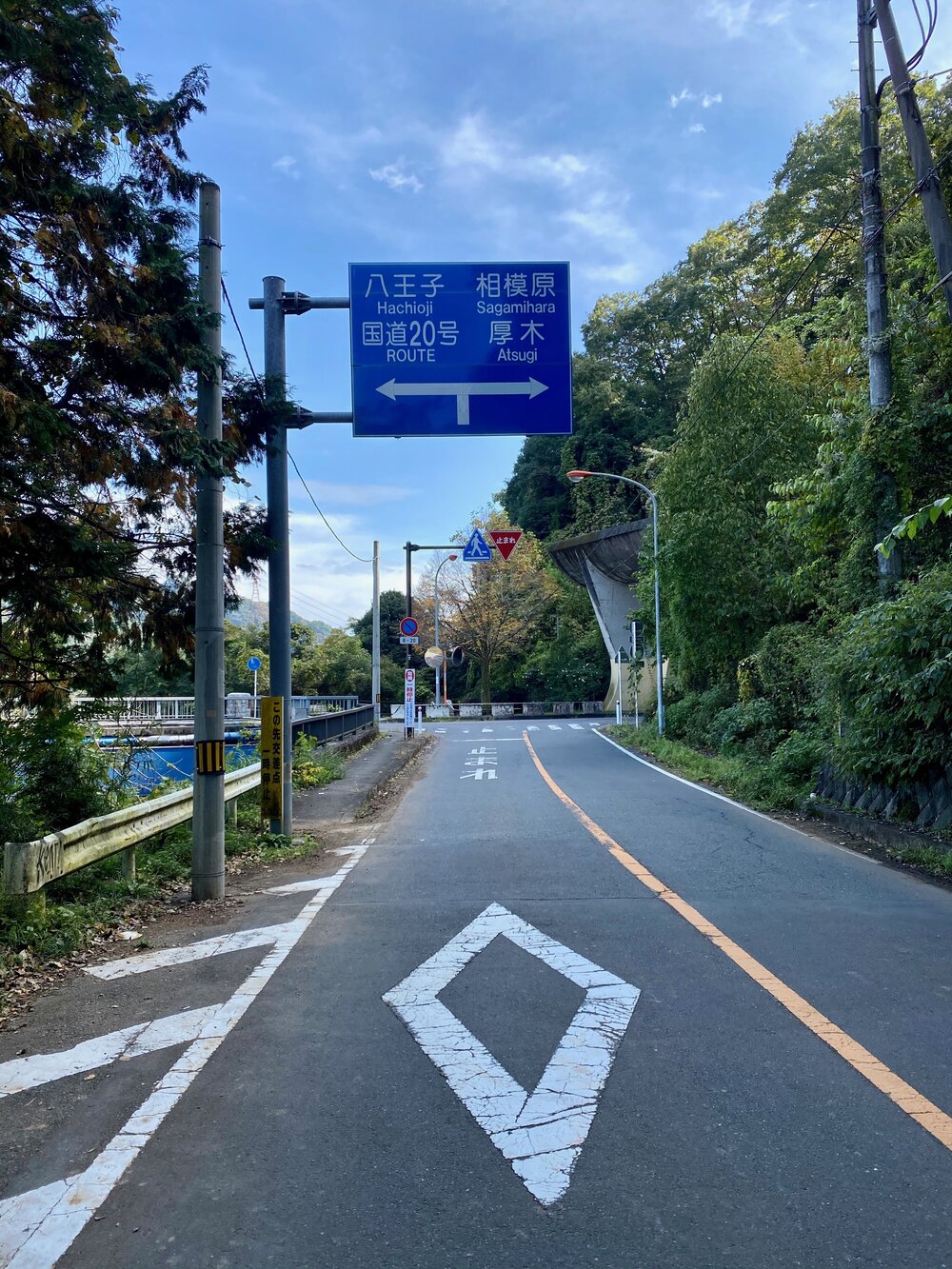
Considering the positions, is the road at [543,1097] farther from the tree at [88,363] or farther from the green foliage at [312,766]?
the green foliage at [312,766]

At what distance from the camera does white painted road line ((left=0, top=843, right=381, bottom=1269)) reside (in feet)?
9.42

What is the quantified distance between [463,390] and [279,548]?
2.77 meters

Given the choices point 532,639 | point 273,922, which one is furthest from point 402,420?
point 532,639

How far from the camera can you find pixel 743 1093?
3.85m

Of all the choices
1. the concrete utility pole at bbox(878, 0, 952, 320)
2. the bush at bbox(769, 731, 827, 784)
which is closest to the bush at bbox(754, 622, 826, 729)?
the bush at bbox(769, 731, 827, 784)

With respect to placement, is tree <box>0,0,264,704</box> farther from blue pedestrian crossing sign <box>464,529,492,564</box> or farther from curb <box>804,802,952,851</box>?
blue pedestrian crossing sign <box>464,529,492,564</box>

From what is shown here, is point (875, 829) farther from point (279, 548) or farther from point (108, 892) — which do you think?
point (108, 892)

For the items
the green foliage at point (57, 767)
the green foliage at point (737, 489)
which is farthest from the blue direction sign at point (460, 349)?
the green foliage at point (737, 489)

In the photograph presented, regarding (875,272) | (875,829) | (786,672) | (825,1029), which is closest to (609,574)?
(786,672)

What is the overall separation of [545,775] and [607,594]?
103 feet

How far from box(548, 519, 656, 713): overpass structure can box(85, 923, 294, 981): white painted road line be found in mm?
38571

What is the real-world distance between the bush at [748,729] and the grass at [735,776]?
40 cm

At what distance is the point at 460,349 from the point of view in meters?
10.6

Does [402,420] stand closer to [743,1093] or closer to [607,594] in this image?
[743,1093]
